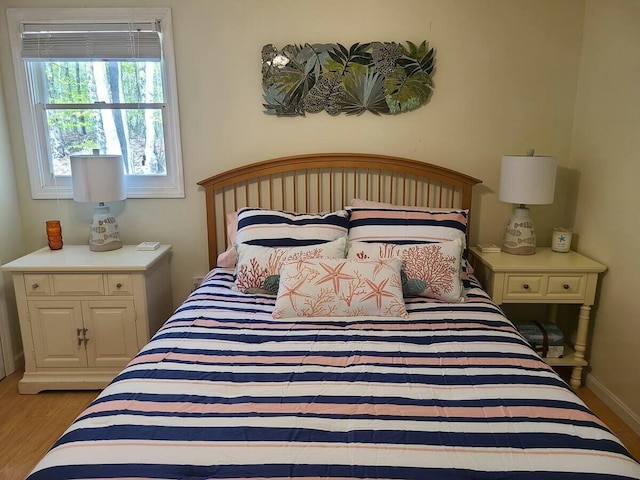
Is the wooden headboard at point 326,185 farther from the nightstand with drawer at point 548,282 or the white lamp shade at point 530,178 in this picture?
the nightstand with drawer at point 548,282

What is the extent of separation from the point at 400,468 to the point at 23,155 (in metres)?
2.78

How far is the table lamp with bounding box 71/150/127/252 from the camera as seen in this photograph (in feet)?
8.41

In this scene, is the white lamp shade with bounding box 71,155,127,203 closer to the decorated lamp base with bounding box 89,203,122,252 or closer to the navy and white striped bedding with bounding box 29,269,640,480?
the decorated lamp base with bounding box 89,203,122,252

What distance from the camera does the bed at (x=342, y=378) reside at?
3.84ft

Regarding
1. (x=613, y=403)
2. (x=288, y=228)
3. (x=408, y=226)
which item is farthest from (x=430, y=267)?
(x=613, y=403)

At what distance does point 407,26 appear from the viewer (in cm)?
265

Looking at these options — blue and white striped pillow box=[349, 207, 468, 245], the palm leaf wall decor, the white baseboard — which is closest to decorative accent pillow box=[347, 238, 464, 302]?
blue and white striped pillow box=[349, 207, 468, 245]

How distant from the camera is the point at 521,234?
2.65 m

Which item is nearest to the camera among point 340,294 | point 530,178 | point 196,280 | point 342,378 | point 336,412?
point 336,412

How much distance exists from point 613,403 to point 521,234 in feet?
3.19

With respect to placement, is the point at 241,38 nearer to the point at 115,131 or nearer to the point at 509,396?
the point at 115,131

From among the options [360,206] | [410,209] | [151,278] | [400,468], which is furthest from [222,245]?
[400,468]

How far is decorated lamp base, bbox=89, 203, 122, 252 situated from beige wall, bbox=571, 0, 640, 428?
8.87 feet

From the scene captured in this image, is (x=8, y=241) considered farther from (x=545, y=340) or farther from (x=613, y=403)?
(x=613, y=403)
